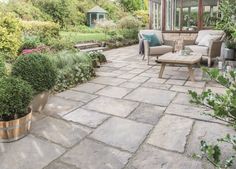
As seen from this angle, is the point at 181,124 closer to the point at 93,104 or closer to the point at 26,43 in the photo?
the point at 93,104

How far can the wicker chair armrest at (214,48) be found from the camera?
562 centimetres

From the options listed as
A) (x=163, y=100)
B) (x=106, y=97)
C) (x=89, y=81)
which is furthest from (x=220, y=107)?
(x=89, y=81)

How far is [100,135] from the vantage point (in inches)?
97.6

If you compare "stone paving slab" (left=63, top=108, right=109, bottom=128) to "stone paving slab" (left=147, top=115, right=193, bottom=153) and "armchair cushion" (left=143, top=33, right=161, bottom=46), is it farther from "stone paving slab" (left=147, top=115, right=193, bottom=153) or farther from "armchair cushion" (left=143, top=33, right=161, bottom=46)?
"armchair cushion" (left=143, top=33, right=161, bottom=46)

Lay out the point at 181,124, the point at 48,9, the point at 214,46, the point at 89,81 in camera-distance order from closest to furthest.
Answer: the point at 181,124
the point at 89,81
the point at 214,46
the point at 48,9

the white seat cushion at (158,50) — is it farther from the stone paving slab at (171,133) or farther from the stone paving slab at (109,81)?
the stone paving slab at (171,133)

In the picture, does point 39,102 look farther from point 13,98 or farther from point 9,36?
point 9,36

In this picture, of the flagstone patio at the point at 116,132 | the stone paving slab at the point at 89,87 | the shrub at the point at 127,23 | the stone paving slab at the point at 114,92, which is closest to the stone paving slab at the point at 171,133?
A: the flagstone patio at the point at 116,132

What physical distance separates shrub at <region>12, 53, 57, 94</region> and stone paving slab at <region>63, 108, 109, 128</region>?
53 cm

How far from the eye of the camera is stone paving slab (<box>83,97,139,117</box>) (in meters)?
3.11

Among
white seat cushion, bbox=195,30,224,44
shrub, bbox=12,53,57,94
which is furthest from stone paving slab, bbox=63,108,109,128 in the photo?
white seat cushion, bbox=195,30,224,44

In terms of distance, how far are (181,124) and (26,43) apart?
507 centimetres

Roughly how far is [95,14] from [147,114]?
53.8ft

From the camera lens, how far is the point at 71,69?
14.8ft
